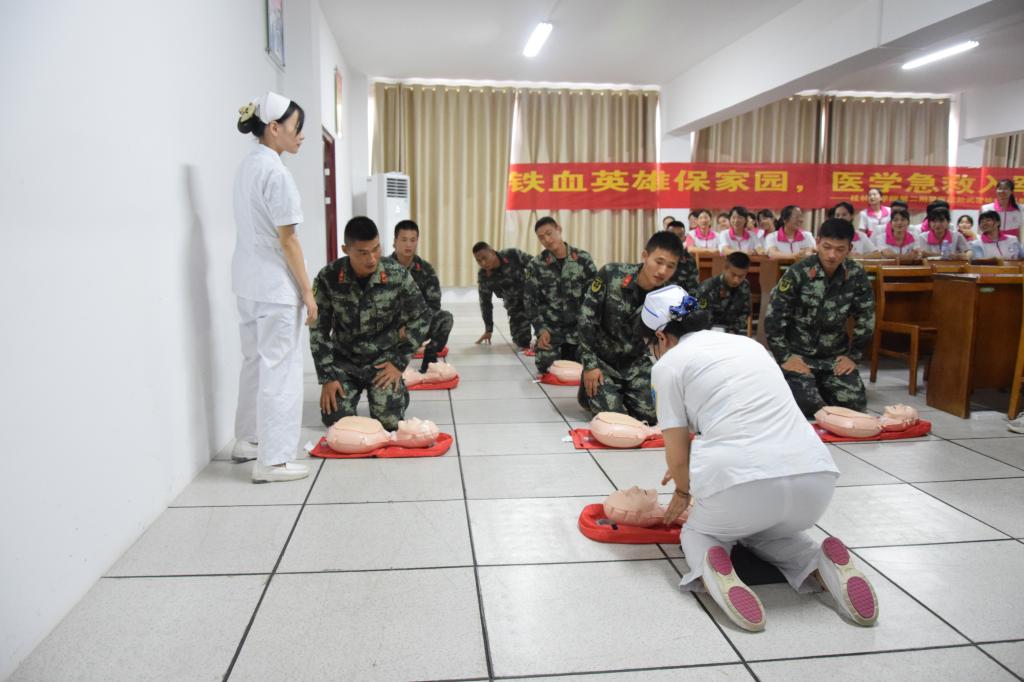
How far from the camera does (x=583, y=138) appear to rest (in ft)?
31.1

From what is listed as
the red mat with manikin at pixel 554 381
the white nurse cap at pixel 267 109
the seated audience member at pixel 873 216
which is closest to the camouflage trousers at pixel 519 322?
the red mat with manikin at pixel 554 381

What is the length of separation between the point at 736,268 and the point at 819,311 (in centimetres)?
137

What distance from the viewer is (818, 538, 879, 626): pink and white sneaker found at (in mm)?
1705

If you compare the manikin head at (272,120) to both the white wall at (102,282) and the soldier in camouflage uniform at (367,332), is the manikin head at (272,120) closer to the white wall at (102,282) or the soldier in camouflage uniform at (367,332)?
the white wall at (102,282)

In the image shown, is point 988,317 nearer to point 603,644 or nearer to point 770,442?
point 770,442

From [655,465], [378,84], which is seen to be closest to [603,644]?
[655,465]

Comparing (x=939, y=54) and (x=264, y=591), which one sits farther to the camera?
(x=939, y=54)

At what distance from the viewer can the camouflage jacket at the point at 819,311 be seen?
12.5 ft

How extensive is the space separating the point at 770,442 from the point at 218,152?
258 cm

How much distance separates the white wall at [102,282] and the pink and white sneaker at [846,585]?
193 cm

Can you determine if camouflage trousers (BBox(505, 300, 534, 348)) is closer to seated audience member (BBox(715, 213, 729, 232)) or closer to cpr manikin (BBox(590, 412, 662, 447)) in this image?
cpr manikin (BBox(590, 412, 662, 447))

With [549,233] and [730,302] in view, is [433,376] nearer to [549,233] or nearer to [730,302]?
[549,233]

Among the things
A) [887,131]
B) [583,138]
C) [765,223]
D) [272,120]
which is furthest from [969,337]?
[887,131]

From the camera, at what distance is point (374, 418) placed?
3434mm
